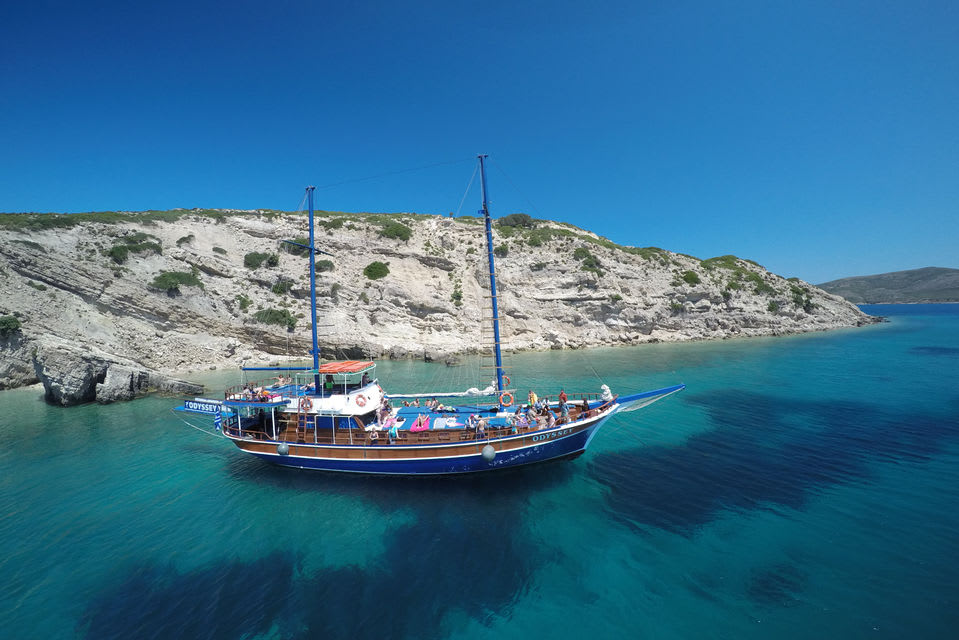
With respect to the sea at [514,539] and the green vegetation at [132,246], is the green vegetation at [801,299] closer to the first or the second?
the sea at [514,539]

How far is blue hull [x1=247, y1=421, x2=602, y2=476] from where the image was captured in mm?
13633

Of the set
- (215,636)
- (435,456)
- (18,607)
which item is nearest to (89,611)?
(18,607)

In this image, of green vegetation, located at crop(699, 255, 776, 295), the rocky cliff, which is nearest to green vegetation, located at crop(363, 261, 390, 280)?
the rocky cliff

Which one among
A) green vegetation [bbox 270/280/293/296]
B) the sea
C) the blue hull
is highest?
green vegetation [bbox 270/280/293/296]

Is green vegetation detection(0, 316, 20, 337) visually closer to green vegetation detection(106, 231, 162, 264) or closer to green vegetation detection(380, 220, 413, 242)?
green vegetation detection(106, 231, 162, 264)

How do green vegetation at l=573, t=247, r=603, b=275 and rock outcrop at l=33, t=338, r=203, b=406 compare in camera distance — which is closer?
rock outcrop at l=33, t=338, r=203, b=406

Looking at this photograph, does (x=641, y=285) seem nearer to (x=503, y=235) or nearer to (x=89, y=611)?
(x=503, y=235)

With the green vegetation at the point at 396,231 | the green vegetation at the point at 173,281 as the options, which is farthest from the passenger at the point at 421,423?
the green vegetation at the point at 396,231

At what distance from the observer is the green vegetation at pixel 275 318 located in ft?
137

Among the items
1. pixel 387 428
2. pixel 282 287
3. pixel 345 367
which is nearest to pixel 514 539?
pixel 387 428

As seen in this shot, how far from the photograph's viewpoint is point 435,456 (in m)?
13.5

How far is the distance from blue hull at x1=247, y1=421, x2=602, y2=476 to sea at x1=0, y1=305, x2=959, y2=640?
0.52m

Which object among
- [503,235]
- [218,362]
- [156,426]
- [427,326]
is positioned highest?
[503,235]

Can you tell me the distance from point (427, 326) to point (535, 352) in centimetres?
1460
